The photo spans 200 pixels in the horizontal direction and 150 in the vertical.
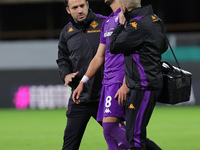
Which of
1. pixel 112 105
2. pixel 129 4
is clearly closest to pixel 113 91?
pixel 112 105

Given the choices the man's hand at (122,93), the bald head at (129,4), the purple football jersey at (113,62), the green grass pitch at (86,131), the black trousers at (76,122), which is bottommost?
the green grass pitch at (86,131)

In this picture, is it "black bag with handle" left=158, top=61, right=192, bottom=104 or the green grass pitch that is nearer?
"black bag with handle" left=158, top=61, right=192, bottom=104

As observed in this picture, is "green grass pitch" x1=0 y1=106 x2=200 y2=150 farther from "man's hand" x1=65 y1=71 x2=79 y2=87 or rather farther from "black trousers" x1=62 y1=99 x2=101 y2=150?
"man's hand" x1=65 y1=71 x2=79 y2=87

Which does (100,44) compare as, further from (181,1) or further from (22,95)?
(181,1)

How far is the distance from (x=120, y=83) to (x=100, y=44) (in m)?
0.51

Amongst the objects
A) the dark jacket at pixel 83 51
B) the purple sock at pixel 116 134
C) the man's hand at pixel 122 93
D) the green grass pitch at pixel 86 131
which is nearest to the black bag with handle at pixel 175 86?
the man's hand at pixel 122 93

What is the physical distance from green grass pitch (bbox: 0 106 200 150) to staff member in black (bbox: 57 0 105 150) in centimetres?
219

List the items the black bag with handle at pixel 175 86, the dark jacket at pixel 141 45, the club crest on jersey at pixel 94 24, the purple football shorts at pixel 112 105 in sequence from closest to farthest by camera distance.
A: the dark jacket at pixel 141 45
the black bag with handle at pixel 175 86
the purple football shorts at pixel 112 105
the club crest on jersey at pixel 94 24

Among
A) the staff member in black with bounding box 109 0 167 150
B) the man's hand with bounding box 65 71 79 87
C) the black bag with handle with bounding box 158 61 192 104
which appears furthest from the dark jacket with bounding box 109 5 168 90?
the man's hand with bounding box 65 71 79 87

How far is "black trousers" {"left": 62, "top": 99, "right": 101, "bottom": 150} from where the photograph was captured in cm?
594

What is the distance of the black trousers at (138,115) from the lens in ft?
15.8

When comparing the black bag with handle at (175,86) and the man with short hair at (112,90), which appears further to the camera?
the man with short hair at (112,90)

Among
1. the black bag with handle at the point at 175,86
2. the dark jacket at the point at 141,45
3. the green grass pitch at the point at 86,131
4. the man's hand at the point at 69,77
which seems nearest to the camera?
the dark jacket at the point at 141,45

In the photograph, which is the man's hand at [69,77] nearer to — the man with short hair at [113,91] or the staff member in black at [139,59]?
the man with short hair at [113,91]
